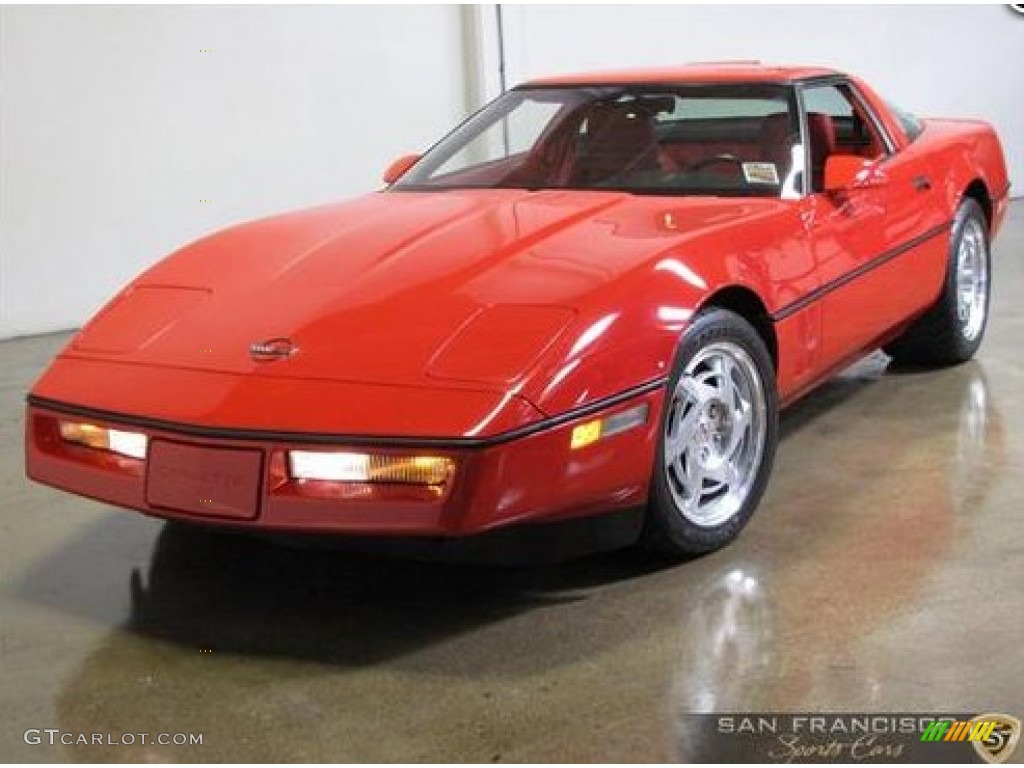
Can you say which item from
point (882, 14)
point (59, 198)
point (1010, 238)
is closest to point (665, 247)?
point (59, 198)

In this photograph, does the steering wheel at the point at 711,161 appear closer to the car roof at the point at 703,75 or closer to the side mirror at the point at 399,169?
the car roof at the point at 703,75

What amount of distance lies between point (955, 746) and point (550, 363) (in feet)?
3.18

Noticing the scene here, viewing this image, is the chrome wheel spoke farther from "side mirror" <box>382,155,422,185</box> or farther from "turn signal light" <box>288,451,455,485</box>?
"side mirror" <box>382,155,422,185</box>

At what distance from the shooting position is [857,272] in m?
3.46

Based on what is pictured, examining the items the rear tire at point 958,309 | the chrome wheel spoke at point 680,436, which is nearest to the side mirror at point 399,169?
the chrome wheel spoke at point 680,436

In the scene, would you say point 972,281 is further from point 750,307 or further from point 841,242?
point 750,307

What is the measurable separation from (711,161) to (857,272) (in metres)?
0.51

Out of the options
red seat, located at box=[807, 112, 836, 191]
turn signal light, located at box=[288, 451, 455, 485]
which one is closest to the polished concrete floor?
turn signal light, located at box=[288, 451, 455, 485]

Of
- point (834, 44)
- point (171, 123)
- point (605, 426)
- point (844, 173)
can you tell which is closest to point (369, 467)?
point (605, 426)

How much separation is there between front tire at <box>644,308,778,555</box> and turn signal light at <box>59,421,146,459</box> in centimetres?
105

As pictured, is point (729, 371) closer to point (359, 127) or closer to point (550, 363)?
point (550, 363)

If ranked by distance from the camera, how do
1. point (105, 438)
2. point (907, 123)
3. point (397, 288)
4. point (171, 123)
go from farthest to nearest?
point (171, 123), point (907, 123), point (397, 288), point (105, 438)

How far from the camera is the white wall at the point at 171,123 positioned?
5.67 metres
